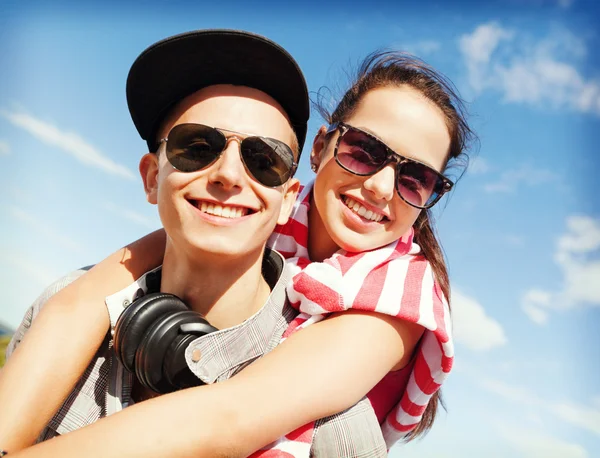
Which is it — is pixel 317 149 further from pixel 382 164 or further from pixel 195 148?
pixel 195 148

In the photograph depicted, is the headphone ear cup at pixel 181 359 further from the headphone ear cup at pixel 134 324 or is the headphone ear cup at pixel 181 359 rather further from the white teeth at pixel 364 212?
the white teeth at pixel 364 212

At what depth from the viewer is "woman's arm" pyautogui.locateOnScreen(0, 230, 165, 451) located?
7.93ft

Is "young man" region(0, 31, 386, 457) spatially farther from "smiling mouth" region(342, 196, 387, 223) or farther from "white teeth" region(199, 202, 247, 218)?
"smiling mouth" region(342, 196, 387, 223)

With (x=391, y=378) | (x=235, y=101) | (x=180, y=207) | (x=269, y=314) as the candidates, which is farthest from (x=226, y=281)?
(x=391, y=378)

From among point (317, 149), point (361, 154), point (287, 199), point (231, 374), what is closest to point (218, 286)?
point (231, 374)

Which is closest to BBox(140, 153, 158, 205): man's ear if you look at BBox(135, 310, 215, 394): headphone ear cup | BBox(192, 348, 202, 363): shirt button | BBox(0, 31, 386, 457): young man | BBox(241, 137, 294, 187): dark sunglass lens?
BBox(0, 31, 386, 457): young man

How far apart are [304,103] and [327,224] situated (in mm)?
667

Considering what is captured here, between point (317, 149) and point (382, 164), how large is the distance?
591 millimetres

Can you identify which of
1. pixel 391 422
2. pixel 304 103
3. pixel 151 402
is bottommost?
pixel 151 402

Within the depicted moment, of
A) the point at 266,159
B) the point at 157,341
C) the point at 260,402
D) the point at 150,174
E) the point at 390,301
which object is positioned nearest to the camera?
the point at 260,402

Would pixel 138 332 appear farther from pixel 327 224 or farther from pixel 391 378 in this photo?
pixel 391 378

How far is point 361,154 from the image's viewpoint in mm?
3051

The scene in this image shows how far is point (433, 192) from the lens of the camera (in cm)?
320

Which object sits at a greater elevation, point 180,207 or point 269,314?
point 180,207
